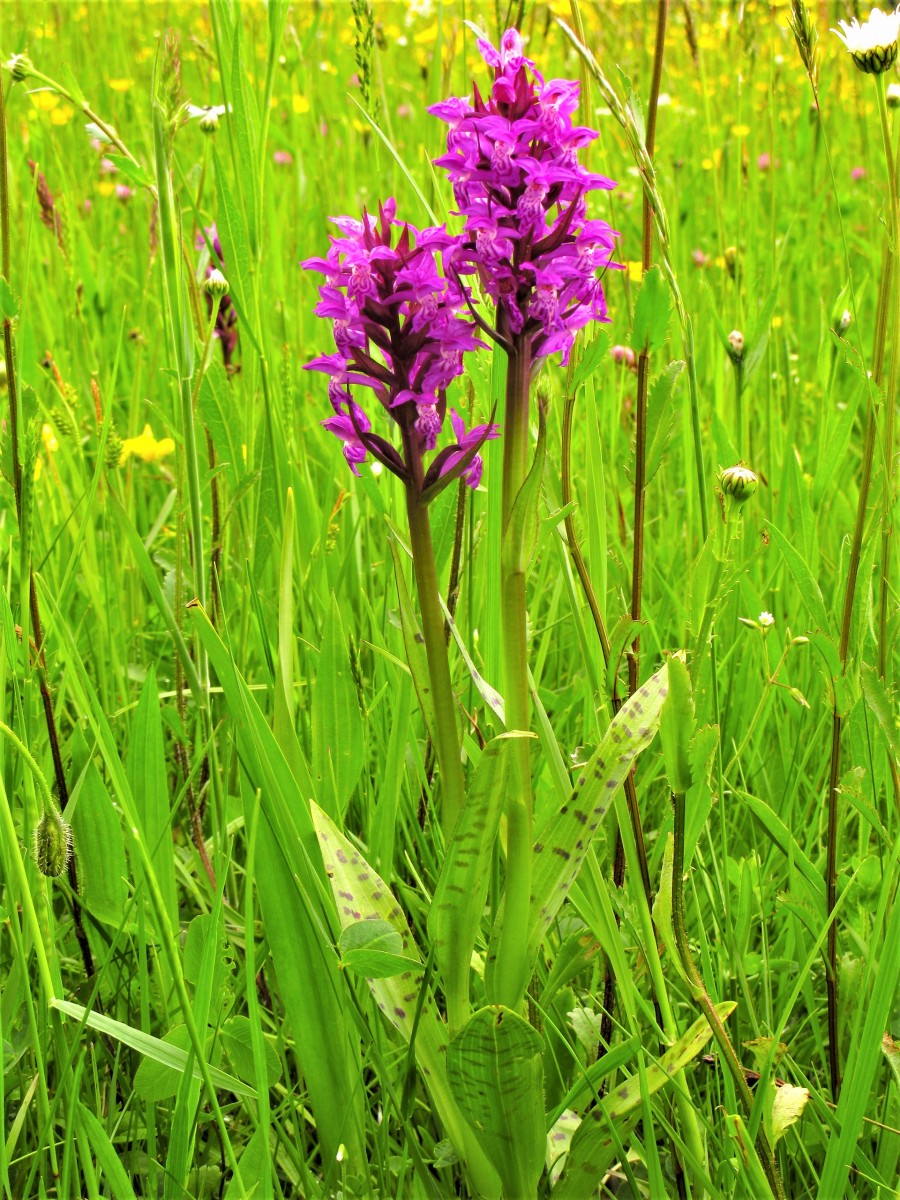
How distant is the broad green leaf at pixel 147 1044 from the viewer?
808mm

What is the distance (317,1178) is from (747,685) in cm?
80

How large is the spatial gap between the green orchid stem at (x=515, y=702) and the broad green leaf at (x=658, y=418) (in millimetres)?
170

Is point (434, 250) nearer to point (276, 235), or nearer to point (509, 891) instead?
point (509, 891)

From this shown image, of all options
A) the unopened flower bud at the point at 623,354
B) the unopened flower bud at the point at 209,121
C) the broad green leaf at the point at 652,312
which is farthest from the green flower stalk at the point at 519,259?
the unopened flower bud at the point at 623,354

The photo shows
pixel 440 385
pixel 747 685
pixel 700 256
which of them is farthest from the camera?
pixel 700 256

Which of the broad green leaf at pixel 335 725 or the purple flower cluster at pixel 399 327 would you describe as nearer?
the purple flower cluster at pixel 399 327

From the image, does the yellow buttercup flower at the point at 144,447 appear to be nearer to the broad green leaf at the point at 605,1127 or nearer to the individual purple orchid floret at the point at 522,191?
the individual purple orchid floret at the point at 522,191

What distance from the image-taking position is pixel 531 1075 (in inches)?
32.2

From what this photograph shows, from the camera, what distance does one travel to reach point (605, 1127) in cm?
87

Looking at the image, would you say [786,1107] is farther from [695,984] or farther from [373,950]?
[373,950]

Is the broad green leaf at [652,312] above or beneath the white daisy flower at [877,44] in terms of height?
beneath

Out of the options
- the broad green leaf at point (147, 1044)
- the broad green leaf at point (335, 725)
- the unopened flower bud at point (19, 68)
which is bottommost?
the broad green leaf at point (147, 1044)

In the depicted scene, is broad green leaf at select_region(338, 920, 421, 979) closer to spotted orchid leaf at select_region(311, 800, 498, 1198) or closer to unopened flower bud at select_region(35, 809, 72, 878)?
spotted orchid leaf at select_region(311, 800, 498, 1198)

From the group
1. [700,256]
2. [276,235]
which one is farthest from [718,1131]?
[700,256]
